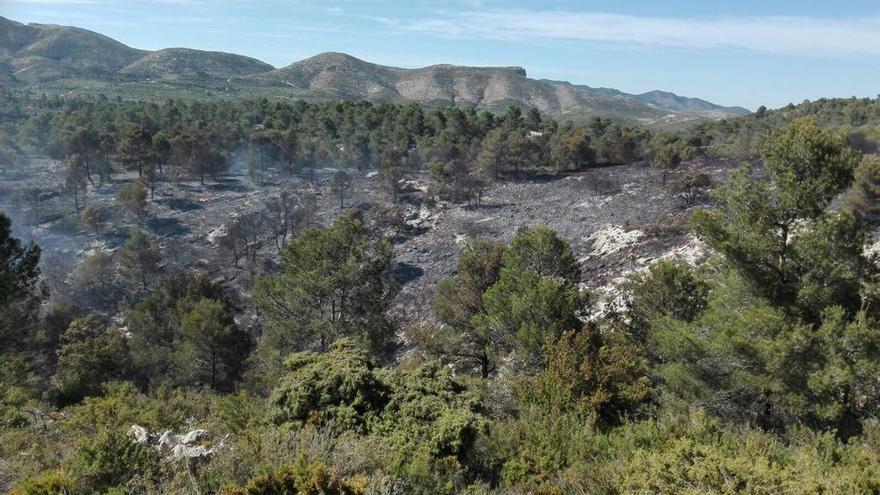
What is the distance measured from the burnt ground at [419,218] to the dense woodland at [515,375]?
9160 millimetres

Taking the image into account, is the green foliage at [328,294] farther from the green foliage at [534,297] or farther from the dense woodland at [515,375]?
the green foliage at [534,297]

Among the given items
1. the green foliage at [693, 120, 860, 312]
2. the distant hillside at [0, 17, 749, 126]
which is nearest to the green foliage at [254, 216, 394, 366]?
the green foliage at [693, 120, 860, 312]

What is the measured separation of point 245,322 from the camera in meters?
24.7

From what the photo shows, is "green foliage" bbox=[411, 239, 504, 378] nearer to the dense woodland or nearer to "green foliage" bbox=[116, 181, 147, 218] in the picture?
the dense woodland

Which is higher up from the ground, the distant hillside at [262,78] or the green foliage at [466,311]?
the distant hillside at [262,78]

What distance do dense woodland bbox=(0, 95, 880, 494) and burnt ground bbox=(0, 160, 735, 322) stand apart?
30.1 feet

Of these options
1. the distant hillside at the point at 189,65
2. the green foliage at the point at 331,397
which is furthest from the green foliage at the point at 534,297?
the distant hillside at the point at 189,65

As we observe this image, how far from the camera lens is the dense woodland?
665 cm

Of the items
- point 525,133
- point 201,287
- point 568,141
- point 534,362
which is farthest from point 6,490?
point 525,133

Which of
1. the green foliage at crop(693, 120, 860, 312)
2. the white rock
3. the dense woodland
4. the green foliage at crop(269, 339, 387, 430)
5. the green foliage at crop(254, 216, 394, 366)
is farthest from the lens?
the white rock

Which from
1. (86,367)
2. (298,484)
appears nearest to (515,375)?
(298,484)

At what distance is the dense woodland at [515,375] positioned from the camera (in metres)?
6.65

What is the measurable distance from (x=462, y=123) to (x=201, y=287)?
3813 cm

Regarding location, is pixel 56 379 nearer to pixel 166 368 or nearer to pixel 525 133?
pixel 166 368
